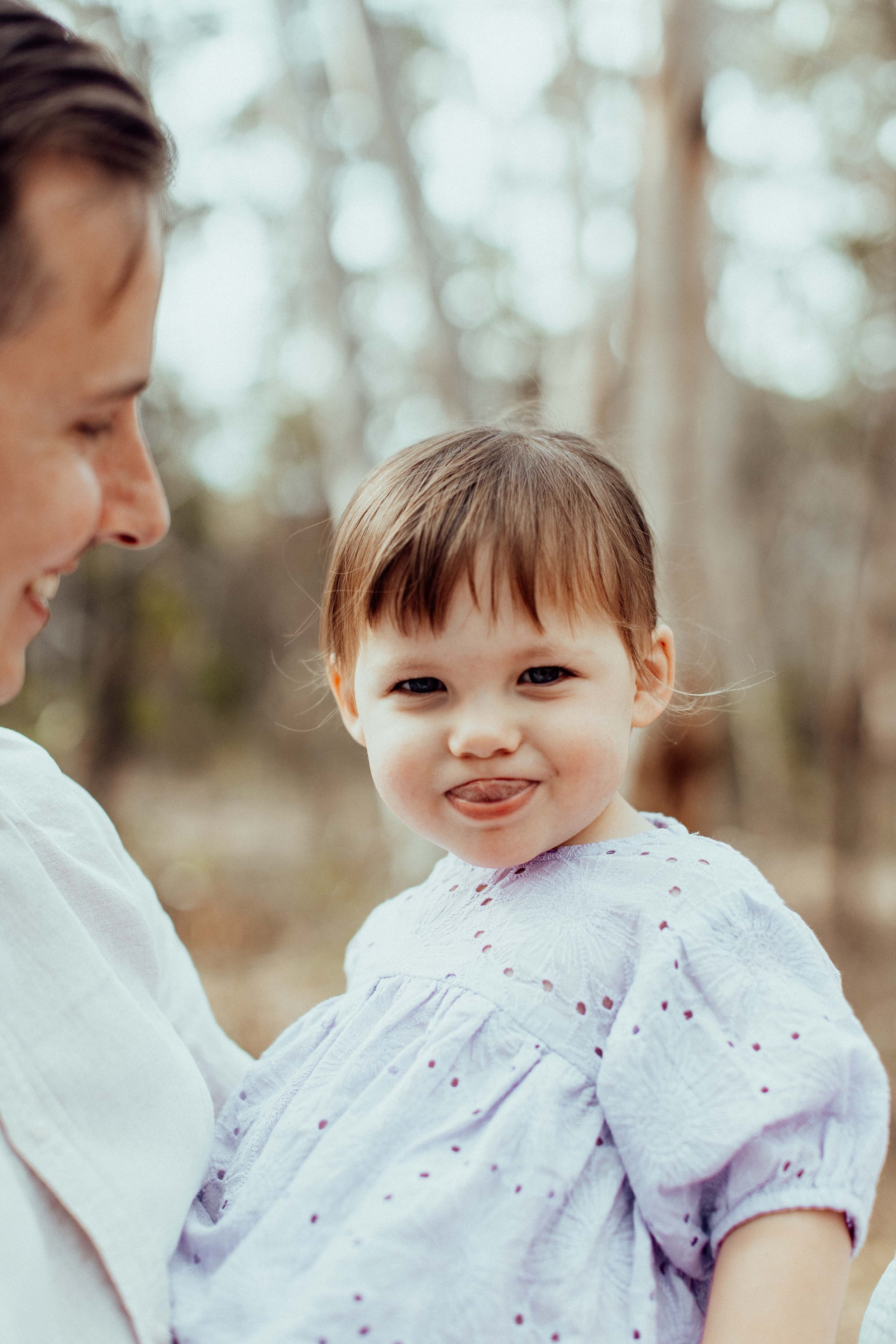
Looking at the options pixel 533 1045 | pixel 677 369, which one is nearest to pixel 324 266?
pixel 677 369

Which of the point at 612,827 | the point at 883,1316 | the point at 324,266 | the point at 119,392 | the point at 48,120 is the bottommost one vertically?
the point at 883,1316

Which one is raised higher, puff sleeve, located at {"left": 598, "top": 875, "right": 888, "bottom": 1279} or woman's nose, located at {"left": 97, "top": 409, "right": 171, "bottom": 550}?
woman's nose, located at {"left": 97, "top": 409, "right": 171, "bottom": 550}

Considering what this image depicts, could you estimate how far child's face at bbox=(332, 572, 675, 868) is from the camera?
1.20 meters

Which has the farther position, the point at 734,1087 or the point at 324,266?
the point at 324,266

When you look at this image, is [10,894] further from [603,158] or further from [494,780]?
[603,158]

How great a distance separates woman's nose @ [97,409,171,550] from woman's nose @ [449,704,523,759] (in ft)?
1.21

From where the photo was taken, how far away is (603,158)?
490 centimetres

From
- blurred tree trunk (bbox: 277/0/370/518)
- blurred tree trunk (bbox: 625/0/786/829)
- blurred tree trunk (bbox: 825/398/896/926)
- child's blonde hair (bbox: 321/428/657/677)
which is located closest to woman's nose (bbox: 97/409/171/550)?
child's blonde hair (bbox: 321/428/657/677)

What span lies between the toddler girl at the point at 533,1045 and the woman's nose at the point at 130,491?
0.27 metres

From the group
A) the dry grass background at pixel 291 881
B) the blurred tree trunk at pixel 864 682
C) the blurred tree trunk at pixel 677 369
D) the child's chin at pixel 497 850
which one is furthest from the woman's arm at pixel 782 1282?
the blurred tree trunk at pixel 864 682

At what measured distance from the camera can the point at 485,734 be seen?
1.18 meters

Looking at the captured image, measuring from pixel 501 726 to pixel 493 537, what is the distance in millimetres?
206

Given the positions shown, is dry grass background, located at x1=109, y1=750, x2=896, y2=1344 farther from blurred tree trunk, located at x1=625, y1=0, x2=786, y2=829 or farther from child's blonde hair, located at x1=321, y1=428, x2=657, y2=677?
child's blonde hair, located at x1=321, y1=428, x2=657, y2=677

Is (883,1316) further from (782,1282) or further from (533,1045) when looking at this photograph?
(533,1045)
